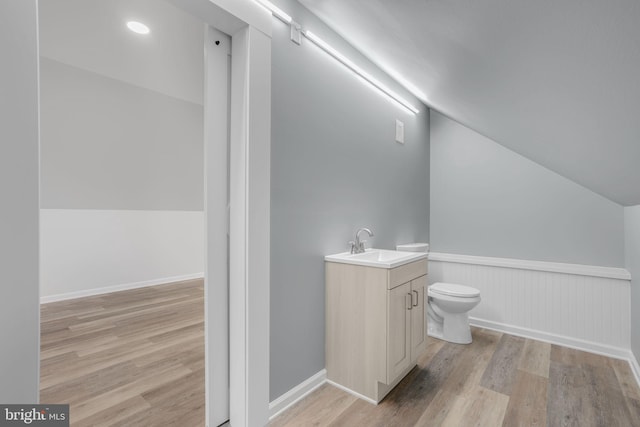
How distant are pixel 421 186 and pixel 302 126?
1.95 meters

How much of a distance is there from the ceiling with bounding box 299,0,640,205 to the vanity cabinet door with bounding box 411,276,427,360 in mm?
1207

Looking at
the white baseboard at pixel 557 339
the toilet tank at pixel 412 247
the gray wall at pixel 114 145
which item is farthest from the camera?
the gray wall at pixel 114 145

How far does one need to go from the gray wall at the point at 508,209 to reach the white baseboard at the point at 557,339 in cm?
68

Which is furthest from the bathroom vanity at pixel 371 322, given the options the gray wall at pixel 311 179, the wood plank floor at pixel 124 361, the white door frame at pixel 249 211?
the wood plank floor at pixel 124 361

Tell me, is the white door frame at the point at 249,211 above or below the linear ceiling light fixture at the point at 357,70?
below

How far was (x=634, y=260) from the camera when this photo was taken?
2080mm

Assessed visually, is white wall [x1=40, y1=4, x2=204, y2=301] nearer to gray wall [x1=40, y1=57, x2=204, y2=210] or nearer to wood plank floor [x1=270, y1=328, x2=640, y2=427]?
gray wall [x1=40, y1=57, x2=204, y2=210]

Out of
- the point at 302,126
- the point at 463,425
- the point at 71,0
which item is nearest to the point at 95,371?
the point at 302,126

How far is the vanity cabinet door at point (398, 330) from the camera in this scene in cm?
172

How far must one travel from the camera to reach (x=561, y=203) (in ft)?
8.70

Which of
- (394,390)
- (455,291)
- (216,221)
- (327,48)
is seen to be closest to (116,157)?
(216,221)

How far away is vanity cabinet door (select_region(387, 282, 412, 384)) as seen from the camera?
1.72m

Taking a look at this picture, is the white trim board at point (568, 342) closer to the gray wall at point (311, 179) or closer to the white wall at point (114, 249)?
the gray wall at point (311, 179)

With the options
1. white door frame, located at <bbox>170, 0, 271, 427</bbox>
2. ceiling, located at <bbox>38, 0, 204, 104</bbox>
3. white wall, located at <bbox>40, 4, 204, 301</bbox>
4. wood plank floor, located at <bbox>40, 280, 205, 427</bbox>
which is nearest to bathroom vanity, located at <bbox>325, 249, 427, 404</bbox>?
white door frame, located at <bbox>170, 0, 271, 427</bbox>
